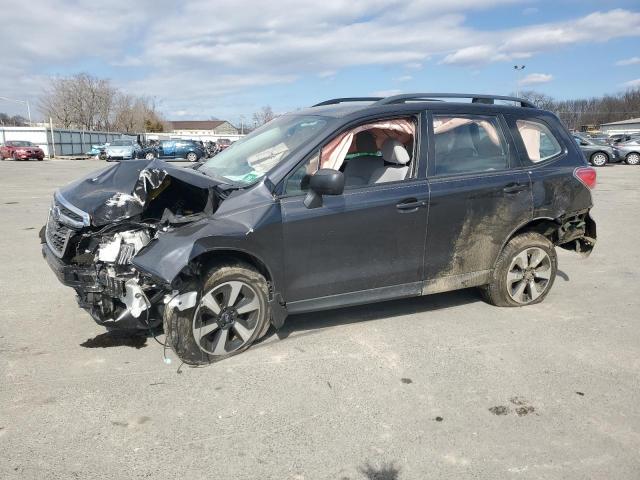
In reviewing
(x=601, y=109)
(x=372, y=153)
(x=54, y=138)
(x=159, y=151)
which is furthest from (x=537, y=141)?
(x=601, y=109)

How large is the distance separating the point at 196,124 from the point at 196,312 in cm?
14748

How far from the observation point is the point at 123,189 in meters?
4.12

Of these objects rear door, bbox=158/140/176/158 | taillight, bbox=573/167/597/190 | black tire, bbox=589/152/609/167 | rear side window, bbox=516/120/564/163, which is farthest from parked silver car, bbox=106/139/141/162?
taillight, bbox=573/167/597/190

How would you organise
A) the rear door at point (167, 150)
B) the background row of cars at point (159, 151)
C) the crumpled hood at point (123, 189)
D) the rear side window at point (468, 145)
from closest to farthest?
the crumpled hood at point (123, 189) < the rear side window at point (468, 145) < the background row of cars at point (159, 151) < the rear door at point (167, 150)

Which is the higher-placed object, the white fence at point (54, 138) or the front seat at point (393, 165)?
the white fence at point (54, 138)

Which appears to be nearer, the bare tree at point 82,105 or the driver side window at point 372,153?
the driver side window at point 372,153

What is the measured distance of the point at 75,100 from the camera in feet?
228

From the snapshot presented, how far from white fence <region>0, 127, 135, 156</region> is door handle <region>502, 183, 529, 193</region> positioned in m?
45.1

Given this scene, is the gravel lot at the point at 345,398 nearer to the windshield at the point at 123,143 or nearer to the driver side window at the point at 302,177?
the driver side window at the point at 302,177

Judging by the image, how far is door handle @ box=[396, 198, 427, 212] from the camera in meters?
4.20

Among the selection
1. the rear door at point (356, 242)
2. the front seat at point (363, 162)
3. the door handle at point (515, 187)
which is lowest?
the rear door at point (356, 242)

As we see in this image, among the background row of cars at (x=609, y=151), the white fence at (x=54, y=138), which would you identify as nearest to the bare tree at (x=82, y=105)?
the white fence at (x=54, y=138)

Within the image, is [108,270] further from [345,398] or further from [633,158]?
[633,158]

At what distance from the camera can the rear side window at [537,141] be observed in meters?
4.95
